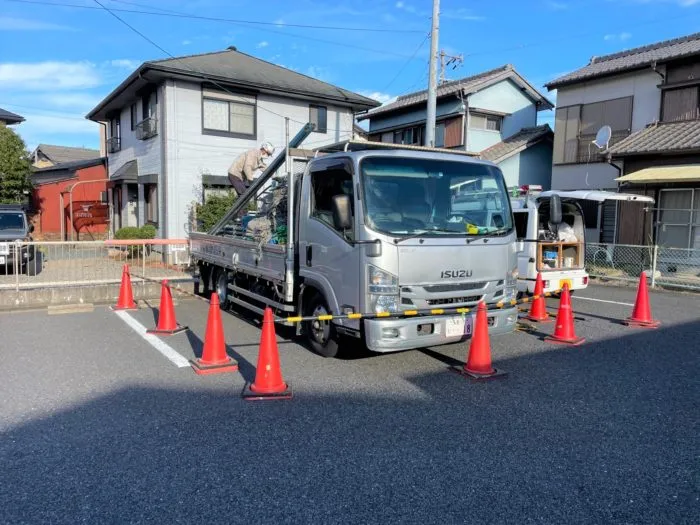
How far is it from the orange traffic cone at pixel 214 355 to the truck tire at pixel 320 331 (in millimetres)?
1021

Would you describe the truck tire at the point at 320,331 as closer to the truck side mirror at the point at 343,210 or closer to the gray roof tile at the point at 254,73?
the truck side mirror at the point at 343,210

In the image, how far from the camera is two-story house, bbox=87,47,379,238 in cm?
1611

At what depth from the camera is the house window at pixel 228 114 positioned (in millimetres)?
16688

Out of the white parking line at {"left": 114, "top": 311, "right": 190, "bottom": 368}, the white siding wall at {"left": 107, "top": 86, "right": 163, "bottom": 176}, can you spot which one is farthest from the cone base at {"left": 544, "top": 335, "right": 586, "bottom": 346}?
the white siding wall at {"left": 107, "top": 86, "right": 163, "bottom": 176}

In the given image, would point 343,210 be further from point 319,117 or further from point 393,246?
point 319,117

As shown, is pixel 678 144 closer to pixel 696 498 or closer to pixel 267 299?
pixel 267 299

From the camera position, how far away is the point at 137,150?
18.7 meters

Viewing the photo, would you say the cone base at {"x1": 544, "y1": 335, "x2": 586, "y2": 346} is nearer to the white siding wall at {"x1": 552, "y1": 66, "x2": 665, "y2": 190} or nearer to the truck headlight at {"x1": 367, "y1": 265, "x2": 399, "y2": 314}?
the truck headlight at {"x1": 367, "y1": 265, "x2": 399, "y2": 314}

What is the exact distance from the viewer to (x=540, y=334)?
7.38 meters

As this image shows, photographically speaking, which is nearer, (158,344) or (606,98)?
(158,344)

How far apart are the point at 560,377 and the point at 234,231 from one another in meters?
5.46

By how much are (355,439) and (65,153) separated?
43084mm

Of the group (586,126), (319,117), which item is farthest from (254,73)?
(586,126)

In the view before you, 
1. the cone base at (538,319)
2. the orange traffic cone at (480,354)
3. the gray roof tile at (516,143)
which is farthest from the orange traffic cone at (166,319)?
the gray roof tile at (516,143)
